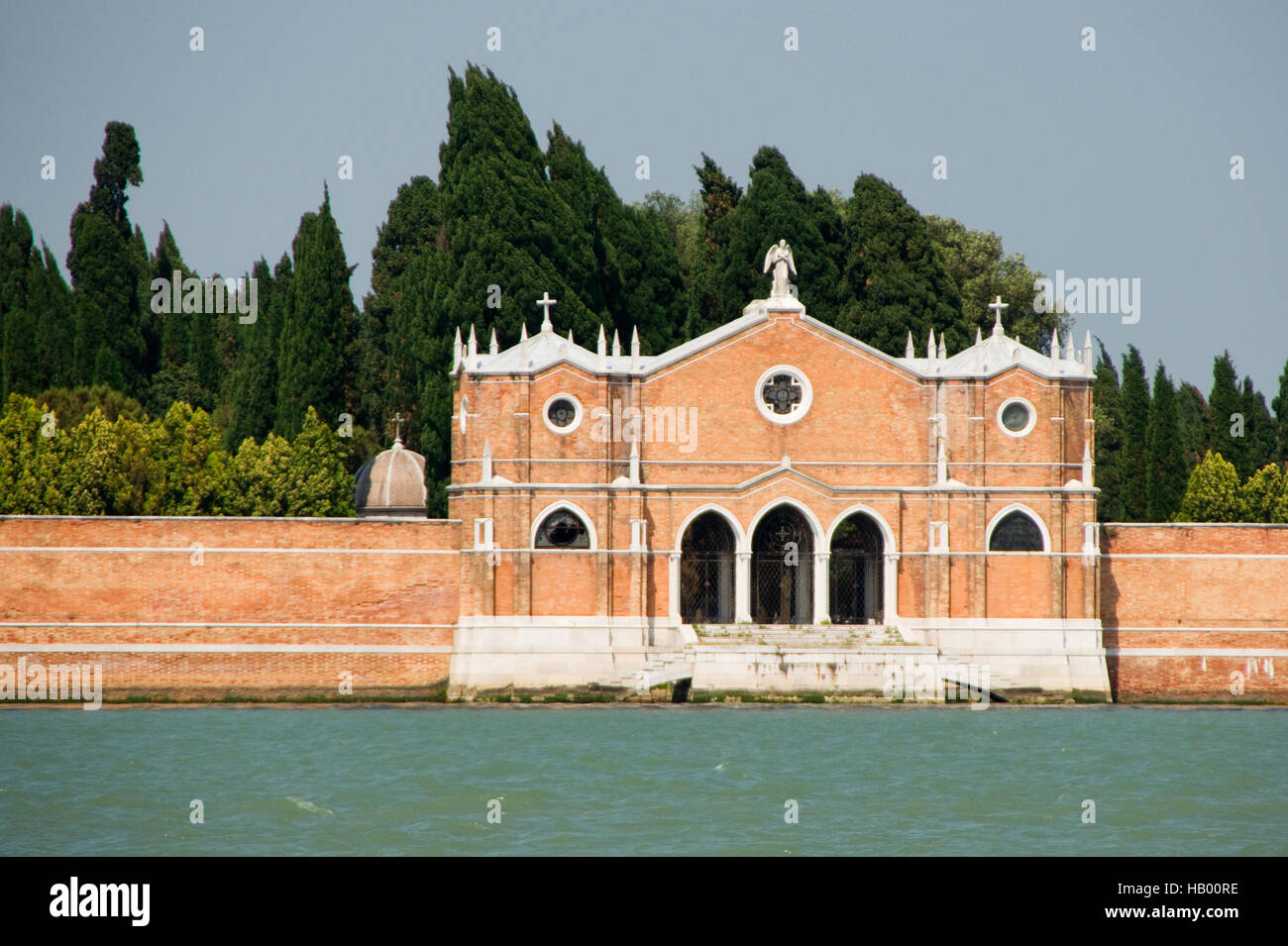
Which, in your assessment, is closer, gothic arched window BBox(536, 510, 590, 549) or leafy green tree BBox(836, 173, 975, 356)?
gothic arched window BBox(536, 510, 590, 549)

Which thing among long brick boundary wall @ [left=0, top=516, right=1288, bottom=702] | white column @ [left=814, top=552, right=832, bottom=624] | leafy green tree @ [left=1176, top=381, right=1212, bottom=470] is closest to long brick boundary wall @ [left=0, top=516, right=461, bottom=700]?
long brick boundary wall @ [left=0, top=516, right=1288, bottom=702]

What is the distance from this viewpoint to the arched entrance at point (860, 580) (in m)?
35.7

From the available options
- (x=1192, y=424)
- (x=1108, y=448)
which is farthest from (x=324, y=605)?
(x=1192, y=424)

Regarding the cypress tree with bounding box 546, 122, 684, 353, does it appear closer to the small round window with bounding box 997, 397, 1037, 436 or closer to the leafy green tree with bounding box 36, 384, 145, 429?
the leafy green tree with bounding box 36, 384, 145, 429

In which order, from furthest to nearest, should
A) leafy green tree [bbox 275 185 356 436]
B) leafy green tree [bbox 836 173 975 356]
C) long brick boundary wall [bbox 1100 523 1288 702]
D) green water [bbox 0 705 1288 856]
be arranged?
leafy green tree [bbox 836 173 975 356], leafy green tree [bbox 275 185 356 436], long brick boundary wall [bbox 1100 523 1288 702], green water [bbox 0 705 1288 856]

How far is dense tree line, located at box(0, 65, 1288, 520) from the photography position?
44094mm

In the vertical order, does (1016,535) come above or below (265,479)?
below

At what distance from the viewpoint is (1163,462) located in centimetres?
4788

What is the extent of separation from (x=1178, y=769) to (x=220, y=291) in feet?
146

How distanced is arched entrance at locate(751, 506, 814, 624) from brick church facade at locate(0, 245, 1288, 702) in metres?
0.31

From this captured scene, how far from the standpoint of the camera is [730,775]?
2506 cm

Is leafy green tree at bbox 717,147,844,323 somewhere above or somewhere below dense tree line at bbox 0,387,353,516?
above

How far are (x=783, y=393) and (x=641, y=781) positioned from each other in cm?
1197

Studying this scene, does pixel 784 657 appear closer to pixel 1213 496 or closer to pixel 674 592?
pixel 674 592
